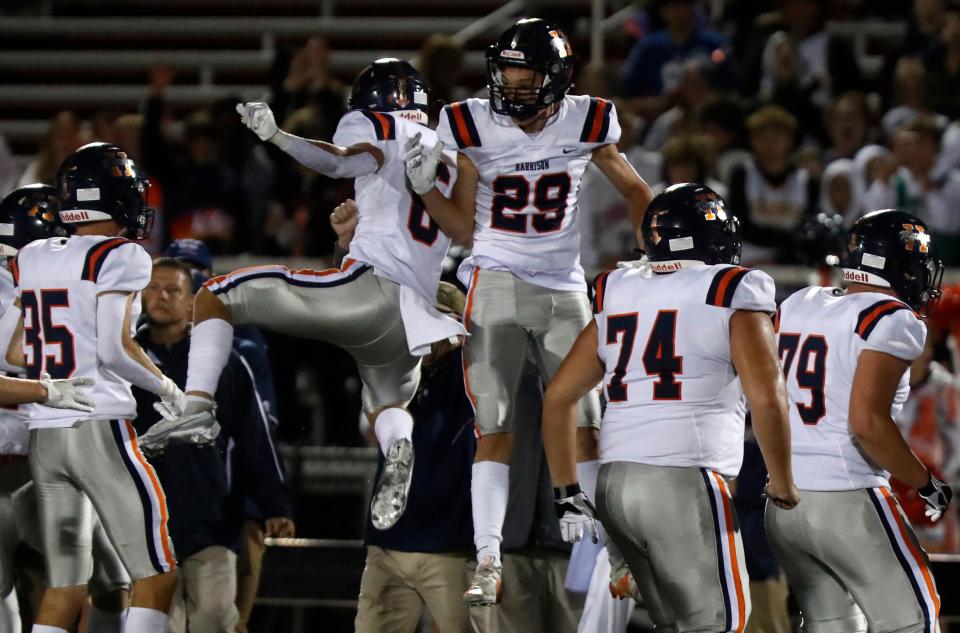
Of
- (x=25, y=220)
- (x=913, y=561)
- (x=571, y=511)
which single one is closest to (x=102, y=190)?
(x=25, y=220)

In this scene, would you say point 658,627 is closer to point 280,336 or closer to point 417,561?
point 417,561

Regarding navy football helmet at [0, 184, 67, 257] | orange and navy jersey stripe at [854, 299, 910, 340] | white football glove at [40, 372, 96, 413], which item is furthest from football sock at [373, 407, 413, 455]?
orange and navy jersey stripe at [854, 299, 910, 340]

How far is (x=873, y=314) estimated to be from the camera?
195 inches

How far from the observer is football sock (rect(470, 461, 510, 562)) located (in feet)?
17.7

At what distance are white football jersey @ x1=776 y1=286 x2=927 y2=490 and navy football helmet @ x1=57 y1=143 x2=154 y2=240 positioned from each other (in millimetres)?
2344

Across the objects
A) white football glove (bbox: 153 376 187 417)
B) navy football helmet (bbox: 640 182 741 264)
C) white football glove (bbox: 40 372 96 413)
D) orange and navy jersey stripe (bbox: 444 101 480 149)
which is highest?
orange and navy jersey stripe (bbox: 444 101 480 149)

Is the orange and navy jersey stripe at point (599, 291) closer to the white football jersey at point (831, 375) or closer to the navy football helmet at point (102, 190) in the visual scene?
the white football jersey at point (831, 375)

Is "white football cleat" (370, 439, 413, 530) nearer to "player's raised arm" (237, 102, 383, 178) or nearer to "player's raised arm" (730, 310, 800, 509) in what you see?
"player's raised arm" (237, 102, 383, 178)

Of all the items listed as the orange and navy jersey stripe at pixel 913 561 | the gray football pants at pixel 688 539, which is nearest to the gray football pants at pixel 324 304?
the gray football pants at pixel 688 539

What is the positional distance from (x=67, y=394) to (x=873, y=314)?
8.76 ft

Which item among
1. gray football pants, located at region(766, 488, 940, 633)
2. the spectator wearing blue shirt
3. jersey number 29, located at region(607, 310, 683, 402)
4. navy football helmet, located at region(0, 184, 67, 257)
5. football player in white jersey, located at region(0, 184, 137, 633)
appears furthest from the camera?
the spectator wearing blue shirt

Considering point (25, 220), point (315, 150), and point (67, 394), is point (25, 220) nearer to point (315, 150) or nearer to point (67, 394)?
point (67, 394)

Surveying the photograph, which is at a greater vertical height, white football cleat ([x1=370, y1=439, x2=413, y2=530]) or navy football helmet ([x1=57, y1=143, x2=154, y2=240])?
navy football helmet ([x1=57, y1=143, x2=154, y2=240])

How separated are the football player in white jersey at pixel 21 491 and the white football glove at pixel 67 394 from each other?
1.49ft
